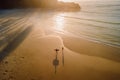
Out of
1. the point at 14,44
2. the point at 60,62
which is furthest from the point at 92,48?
the point at 14,44

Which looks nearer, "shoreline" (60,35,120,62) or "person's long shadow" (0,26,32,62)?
"person's long shadow" (0,26,32,62)

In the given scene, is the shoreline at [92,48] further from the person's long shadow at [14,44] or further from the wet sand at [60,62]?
the person's long shadow at [14,44]

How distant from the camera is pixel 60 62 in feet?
34.2

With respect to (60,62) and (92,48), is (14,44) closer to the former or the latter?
(60,62)

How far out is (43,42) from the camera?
46.0 feet

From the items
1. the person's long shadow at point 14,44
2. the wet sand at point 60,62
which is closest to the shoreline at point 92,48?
the wet sand at point 60,62

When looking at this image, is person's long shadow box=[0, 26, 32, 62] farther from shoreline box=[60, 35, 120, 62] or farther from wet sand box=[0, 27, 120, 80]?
shoreline box=[60, 35, 120, 62]

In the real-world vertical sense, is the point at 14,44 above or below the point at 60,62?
above

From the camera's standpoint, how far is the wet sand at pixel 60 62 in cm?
910

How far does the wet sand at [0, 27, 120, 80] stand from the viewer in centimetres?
910

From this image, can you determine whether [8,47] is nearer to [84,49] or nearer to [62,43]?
[62,43]

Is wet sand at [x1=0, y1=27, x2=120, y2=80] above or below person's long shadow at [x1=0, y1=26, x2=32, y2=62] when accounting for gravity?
below

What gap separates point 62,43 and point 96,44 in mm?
2923

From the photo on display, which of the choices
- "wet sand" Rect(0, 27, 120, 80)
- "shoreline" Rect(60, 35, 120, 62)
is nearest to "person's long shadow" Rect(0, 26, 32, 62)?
"wet sand" Rect(0, 27, 120, 80)
